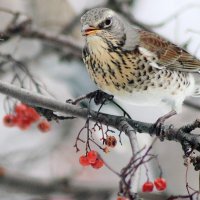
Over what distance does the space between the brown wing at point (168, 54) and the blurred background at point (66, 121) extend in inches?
9.7

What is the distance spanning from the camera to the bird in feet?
12.2

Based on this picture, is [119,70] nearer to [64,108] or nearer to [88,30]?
[88,30]

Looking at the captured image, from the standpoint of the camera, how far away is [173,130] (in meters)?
3.17

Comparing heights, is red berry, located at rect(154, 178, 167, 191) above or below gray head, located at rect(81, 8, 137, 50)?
below

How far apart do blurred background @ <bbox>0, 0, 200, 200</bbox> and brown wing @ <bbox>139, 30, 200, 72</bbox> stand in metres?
0.25

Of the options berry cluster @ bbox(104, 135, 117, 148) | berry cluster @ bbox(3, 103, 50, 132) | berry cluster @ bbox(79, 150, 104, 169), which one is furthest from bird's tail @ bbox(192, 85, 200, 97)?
berry cluster @ bbox(79, 150, 104, 169)

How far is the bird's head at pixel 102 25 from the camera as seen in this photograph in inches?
140

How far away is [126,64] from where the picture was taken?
12.6 feet

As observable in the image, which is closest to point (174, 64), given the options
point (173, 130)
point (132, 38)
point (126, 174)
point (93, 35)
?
point (132, 38)

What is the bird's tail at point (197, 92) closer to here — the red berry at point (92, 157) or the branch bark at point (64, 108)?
the branch bark at point (64, 108)

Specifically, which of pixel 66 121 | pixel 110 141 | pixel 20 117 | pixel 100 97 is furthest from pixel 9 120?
pixel 66 121

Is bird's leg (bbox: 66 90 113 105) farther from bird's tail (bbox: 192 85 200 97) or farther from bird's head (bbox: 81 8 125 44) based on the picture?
bird's tail (bbox: 192 85 200 97)

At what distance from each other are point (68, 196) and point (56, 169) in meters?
2.16

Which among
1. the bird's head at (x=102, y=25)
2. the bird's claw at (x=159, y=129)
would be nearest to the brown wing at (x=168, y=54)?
the bird's head at (x=102, y=25)
